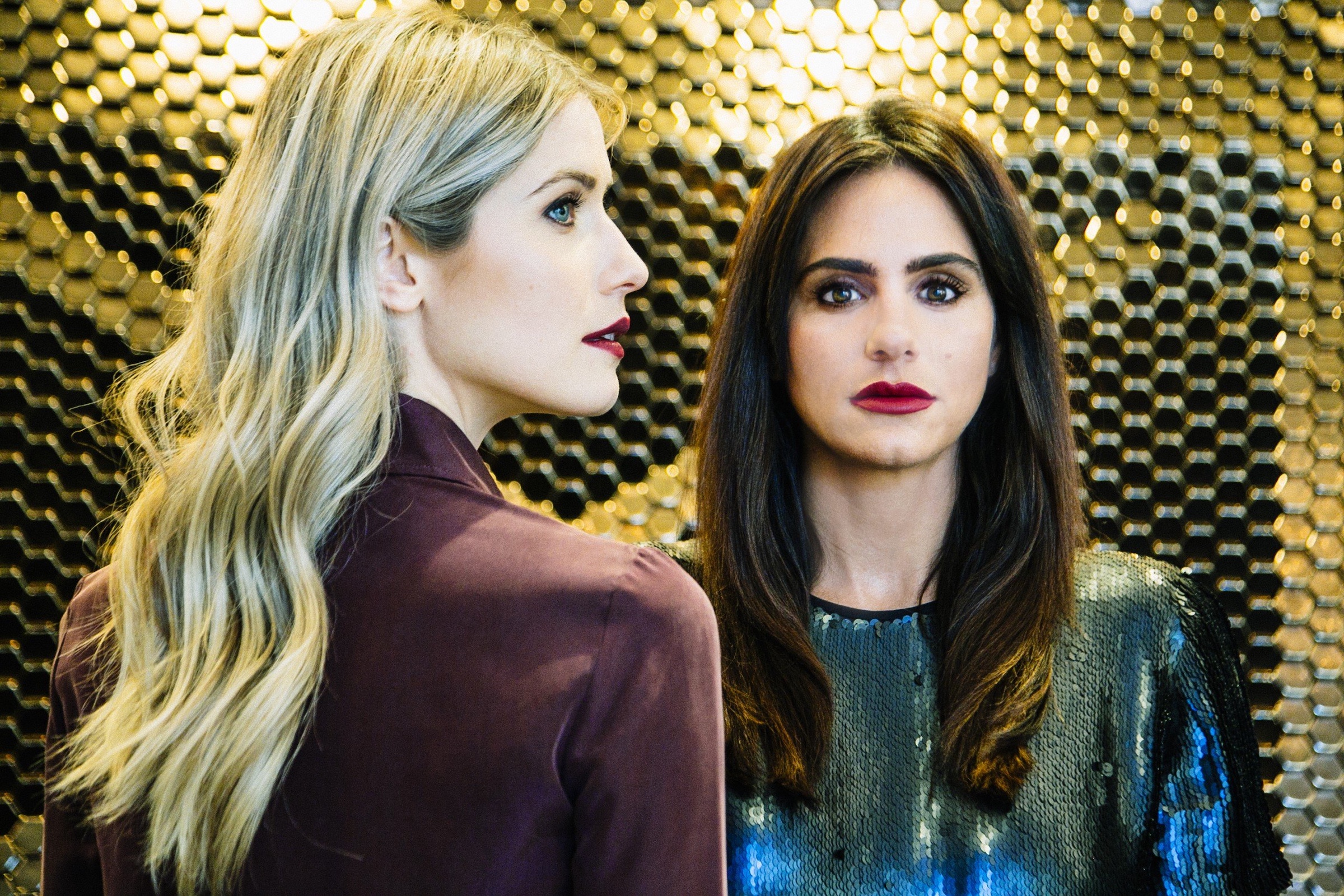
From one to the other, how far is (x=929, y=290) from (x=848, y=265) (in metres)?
0.08

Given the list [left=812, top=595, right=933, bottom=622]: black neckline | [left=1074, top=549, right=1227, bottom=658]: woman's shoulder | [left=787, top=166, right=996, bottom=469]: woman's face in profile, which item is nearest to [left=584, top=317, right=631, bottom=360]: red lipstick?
[left=787, top=166, right=996, bottom=469]: woman's face in profile

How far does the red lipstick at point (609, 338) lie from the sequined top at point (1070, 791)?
0.39 meters

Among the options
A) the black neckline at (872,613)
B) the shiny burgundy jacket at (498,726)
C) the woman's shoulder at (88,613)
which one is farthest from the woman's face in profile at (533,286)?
the black neckline at (872,613)

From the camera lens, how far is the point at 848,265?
3.55 feet

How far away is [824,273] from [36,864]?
3.68 ft

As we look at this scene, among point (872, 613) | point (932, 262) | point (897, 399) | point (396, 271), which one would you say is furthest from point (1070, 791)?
point (396, 271)

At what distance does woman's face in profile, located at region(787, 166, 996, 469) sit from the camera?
1.05m

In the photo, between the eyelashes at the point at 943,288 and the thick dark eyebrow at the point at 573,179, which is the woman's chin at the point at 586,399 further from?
the eyelashes at the point at 943,288

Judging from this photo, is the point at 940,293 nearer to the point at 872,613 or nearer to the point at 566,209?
the point at 872,613

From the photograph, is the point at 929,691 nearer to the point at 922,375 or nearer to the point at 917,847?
A: the point at 917,847

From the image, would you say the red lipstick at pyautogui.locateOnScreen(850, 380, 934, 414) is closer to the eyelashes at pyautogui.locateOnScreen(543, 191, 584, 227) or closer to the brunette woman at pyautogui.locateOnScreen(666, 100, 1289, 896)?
the brunette woman at pyautogui.locateOnScreen(666, 100, 1289, 896)

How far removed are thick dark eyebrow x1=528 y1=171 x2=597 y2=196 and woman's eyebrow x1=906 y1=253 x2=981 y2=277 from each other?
37 centimetres

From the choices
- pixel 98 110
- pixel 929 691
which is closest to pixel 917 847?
pixel 929 691

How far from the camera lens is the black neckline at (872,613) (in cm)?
111
